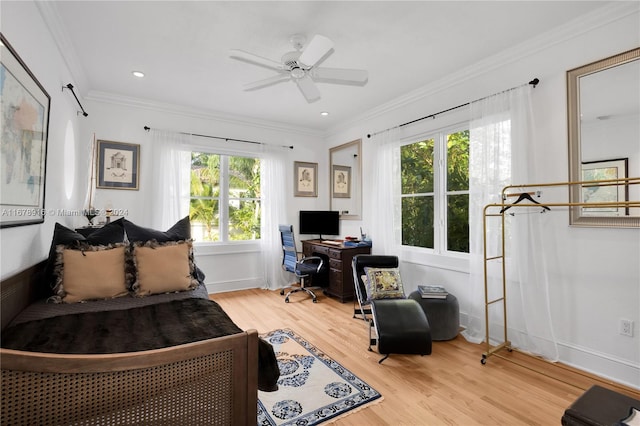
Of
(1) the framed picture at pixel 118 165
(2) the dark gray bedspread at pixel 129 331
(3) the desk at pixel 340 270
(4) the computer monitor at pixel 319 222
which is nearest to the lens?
(2) the dark gray bedspread at pixel 129 331

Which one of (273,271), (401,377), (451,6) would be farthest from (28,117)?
(273,271)

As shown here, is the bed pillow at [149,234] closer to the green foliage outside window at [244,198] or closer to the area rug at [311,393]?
the area rug at [311,393]

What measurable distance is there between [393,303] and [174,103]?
3.87 meters

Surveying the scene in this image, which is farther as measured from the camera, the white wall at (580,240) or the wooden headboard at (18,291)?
the white wall at (580,240)

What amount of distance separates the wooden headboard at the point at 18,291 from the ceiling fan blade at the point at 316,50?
2.35 metres

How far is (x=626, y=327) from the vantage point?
225 cm

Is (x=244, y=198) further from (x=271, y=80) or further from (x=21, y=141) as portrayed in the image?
(x=21, y=141)

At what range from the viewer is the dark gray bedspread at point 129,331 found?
1.43 meters

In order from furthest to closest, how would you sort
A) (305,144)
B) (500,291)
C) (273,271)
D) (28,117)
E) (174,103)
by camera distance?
(305,144)
(273,271)
(174,103)
(500,291)
(28,117)

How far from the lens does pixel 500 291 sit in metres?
2.94

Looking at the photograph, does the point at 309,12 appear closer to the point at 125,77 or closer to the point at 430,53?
the point at 430,53

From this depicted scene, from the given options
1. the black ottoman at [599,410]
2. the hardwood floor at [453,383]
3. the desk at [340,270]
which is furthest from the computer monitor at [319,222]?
the black ottoman at [599,410]

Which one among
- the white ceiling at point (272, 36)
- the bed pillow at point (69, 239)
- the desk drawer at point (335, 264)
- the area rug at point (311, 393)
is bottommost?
the area rug at point (311, 393)

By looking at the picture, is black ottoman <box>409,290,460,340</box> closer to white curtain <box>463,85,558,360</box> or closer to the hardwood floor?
the hardwood floor
